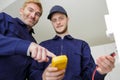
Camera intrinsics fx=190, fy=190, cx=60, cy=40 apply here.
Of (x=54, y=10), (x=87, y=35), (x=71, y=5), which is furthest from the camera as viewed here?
(x=87, y=35)

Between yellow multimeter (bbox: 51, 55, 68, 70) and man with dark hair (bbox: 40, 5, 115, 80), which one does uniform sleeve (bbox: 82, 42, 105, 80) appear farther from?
yellow multimeter (bbox: 51, 55, 68, 70)

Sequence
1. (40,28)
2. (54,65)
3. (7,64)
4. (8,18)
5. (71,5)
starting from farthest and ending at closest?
(40,28), (71,5), (8,18), (7,64), (54,65)

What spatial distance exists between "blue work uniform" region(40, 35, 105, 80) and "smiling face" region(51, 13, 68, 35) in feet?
0.16

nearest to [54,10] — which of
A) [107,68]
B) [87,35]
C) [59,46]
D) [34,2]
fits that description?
[34,2]

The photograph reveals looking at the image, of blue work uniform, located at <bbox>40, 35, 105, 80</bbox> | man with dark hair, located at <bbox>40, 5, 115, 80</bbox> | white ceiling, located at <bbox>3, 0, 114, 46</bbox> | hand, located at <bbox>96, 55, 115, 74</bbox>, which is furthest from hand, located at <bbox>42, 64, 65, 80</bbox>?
white ceiling, located at <bbox>3, 0, 114, 46</bbox>

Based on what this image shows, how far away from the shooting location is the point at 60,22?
4.37 feet

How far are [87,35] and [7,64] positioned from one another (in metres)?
1.31

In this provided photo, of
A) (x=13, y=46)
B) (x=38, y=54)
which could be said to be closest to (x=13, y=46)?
(x=13, y=46)

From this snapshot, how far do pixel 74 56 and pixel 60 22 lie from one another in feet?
0.90

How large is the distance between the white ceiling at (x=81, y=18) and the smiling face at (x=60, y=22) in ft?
1.01

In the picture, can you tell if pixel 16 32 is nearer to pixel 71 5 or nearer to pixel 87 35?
pixel 71 5

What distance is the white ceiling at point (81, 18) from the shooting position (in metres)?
1.63

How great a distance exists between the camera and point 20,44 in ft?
2.21

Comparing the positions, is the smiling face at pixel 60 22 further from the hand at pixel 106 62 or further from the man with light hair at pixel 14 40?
the hand at pixel 106 62
